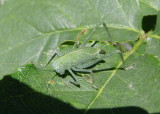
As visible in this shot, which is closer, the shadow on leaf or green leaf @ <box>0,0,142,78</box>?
the shadow on leaf

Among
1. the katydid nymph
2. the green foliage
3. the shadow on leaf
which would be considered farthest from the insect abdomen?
the shadow on leaf

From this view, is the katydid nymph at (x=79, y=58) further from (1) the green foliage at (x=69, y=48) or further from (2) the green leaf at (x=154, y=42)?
(2) the green leaf at (x=154, y=42)

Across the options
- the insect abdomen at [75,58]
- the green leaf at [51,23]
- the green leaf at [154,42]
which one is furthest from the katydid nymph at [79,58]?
the green leaf at [154,42]

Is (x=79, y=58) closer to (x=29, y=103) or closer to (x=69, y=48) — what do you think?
(x=69, y=48)

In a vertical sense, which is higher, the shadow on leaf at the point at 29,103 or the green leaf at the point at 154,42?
the shadow on leaf at the point at 29,103

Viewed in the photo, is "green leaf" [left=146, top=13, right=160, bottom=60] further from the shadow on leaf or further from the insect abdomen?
the shadow on leaf

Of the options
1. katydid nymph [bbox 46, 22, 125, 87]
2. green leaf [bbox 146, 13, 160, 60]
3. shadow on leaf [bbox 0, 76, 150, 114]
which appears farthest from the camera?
katydid nymph [bbox 46, 22, 125, 87]
